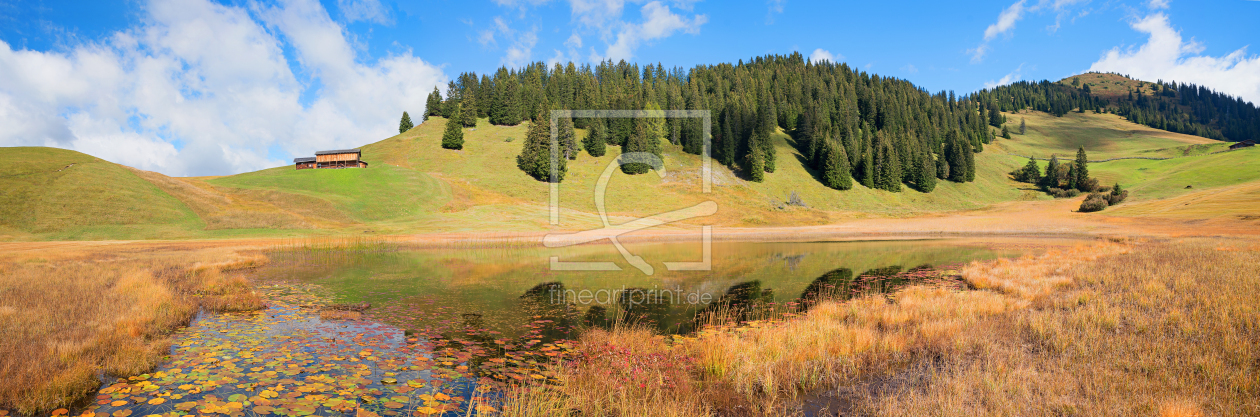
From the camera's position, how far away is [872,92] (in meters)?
124

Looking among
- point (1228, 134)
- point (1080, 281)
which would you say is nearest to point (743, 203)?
point (1080, 281)

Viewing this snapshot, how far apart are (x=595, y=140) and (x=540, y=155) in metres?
14.8

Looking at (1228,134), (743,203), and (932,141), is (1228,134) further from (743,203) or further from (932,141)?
(743,203)

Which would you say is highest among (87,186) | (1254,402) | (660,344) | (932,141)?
(932,141)

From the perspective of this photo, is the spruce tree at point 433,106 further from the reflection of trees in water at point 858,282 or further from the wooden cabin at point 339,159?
the reflection of trees in water at point 858,282

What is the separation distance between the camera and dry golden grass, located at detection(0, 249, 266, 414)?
684cm

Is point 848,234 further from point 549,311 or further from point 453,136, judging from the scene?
point 453,136

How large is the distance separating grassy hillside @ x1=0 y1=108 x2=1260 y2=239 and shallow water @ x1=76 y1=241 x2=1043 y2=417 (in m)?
22.7

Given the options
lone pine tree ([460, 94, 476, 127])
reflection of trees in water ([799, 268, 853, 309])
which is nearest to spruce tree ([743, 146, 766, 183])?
lone pine tree ([460, 94, 476, 127])

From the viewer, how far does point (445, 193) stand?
65.1 meters

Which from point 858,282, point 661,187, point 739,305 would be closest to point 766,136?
point 661,187

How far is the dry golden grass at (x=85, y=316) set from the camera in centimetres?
684

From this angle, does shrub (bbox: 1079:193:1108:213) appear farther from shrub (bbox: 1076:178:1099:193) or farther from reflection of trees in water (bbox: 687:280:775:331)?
reflection of trees in water (bbox: 687:280:775:331)

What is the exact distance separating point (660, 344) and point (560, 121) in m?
81.5
